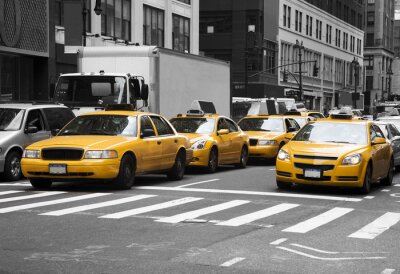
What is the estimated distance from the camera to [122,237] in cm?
939

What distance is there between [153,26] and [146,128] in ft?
97.2

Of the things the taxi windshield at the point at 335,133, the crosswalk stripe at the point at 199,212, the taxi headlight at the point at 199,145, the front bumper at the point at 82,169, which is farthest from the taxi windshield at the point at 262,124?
the crosswalk stripe at the point at 199,212

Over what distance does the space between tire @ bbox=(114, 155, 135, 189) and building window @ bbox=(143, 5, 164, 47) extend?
29.5 metres

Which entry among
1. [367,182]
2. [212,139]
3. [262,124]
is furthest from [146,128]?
[262,124]

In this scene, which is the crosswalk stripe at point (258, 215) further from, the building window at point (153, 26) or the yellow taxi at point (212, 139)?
the building window at point (153, 26)

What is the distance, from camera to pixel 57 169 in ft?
47.1

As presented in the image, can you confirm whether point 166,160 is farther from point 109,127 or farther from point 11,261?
point 11,261

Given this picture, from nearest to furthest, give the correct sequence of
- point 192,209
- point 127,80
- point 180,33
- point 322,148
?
point 192,209
point 322,148
point 127,80
point 180,33

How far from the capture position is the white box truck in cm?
2119

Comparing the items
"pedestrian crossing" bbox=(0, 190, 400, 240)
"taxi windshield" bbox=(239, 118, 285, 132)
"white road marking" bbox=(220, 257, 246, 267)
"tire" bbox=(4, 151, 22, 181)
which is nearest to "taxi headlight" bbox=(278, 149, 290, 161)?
"pedestrian crossing" bbox=(0, 190, 400, 240)

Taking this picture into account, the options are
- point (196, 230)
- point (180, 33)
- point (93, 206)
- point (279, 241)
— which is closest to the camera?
point (279, 241)

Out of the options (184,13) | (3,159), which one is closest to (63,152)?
(3,159)

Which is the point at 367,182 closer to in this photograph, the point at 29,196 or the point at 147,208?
the point at 147,208

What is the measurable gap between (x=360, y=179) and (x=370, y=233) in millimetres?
4767
